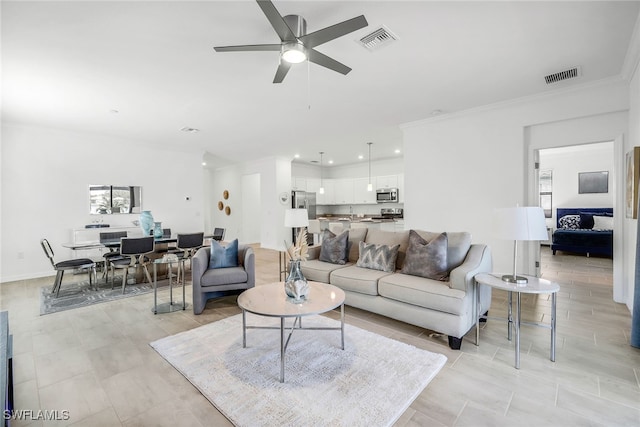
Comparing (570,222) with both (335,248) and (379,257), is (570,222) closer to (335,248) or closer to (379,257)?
(379,257)

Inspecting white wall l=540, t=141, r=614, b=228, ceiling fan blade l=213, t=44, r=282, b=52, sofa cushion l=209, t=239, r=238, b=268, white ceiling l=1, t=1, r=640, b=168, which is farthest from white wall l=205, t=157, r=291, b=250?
white wall l=540, t=141, r=614, b=228

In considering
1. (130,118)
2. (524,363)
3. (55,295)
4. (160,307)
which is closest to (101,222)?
(55,295)

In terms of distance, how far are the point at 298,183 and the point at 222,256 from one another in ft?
19.1

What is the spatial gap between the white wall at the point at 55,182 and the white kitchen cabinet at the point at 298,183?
147 inches

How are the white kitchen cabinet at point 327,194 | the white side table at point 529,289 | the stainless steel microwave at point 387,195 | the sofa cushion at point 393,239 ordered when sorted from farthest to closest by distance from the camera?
1. the white kitchen cabinet at point 327,194
2. the stainless steel microwave at point 387,195
3. the sofa cushion at point 393,239
4. the white side table at point 529,289

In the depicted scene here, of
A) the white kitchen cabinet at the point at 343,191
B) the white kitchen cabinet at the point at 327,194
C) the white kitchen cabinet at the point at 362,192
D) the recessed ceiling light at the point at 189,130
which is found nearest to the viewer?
the recessed ceiling light at the point at 189,130

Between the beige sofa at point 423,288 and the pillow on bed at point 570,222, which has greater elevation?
the pillow on bed at point 570,222

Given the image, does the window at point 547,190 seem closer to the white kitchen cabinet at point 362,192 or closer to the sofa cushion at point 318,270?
the white kitchen cabinet at point 362,192

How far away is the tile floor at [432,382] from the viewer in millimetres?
1741

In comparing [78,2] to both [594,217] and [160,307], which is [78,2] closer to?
[160,307]

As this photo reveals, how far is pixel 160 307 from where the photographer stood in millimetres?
3600

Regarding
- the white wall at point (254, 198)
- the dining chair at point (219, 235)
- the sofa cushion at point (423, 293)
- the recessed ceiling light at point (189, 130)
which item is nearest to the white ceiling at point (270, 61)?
the recessed ceiling light at point (189, 130)

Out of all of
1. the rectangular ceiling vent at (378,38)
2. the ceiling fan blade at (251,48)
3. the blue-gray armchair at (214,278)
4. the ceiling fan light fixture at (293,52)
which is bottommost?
the blue-gray armchair at (214,278)

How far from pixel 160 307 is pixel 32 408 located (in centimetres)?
176
